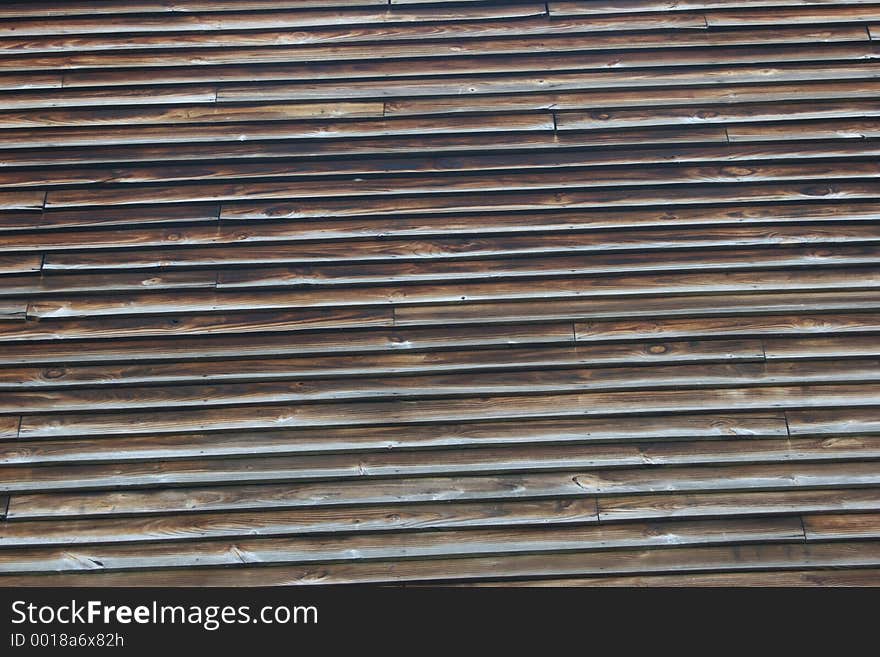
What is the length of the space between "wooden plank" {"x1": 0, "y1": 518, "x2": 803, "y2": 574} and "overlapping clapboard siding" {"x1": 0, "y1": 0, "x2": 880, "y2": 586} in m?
0.01

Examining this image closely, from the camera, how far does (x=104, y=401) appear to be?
3732mm

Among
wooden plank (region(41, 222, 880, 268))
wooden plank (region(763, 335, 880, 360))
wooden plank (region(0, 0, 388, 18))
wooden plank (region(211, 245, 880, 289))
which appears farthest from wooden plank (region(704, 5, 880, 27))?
wooden plank (region(0, 0, 388, 18))

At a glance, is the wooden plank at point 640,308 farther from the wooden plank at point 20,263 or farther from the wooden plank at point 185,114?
the wooden plank at point 185,114

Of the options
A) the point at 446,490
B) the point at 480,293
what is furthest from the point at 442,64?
the point at 446,490

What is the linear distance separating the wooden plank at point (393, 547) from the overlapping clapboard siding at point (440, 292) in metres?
0.01

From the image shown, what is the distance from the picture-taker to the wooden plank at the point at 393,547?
11.8 feet

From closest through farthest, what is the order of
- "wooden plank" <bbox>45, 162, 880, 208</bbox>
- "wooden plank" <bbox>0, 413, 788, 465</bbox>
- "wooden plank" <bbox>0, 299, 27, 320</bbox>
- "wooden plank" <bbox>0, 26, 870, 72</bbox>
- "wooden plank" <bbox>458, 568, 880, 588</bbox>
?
1. "wooden plank" <bbox>458, 568, 880, 588</bbox>
2. "wooden plank" <bbox>0, 413, 788, 465</bbox>
3. "wooden plank" <bbox>0, 299, 27, 320</bbox>
4. "wooden plank" <bbox>45, 162, 880, 208</bbox>
5. "wooden plank" <bbox>0, 26, 870, 72</bbox>

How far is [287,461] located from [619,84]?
2.11 metres

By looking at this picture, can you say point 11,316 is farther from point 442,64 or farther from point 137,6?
point 442,64

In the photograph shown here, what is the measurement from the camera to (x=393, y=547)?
3615mm

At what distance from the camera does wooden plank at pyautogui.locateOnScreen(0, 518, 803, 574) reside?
3607 millimetres

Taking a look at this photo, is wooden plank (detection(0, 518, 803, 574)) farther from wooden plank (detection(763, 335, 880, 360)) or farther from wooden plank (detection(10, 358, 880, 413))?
wooden plank (detection(763, 335, 880, 360))

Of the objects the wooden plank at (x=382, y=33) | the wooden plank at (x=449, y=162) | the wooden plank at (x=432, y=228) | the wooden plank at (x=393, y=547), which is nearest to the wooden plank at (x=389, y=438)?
the wooden plank at (x=393, y=547)
